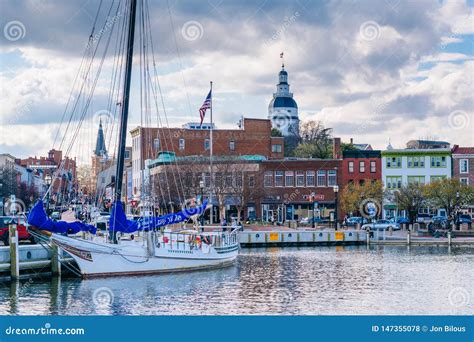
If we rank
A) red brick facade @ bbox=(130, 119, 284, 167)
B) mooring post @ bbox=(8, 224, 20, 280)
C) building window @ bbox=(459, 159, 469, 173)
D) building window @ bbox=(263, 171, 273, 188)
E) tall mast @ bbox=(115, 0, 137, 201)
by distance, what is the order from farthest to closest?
red brick facade @ bbox=(130, 119, 284, 167) → building window @ bbox=(263, 171, 273, 188) → building window @ bbox=(459, 159, 469, 173) → tall mast @ bbox=(115, 0, 137, 201) → mooring post @ bbox=(8, 224, 20, 280)

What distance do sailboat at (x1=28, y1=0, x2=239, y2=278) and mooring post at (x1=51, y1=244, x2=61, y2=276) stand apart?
0.96 meters

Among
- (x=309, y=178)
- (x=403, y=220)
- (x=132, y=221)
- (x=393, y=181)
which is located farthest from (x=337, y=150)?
(x=132, y=221)

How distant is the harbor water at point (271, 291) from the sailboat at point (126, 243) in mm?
910

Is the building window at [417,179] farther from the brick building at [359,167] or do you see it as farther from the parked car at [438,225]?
the parked car at [438,225]

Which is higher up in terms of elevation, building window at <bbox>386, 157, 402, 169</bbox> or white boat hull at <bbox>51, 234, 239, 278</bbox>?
building window at <bbox>386, 157, 402, 169</bbox>

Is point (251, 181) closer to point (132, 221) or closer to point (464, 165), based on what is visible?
point (464, 165)

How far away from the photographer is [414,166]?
109m

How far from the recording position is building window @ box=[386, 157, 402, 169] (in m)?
109

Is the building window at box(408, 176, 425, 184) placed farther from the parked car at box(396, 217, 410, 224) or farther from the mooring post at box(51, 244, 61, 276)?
the mooring post at box(51, 244, 61, 276)

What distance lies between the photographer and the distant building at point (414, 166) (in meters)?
108

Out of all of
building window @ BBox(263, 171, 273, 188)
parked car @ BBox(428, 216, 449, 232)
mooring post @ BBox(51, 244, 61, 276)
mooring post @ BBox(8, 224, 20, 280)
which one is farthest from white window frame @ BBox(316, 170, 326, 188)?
mooring post @ BBox(8, 224, 20, 280)
